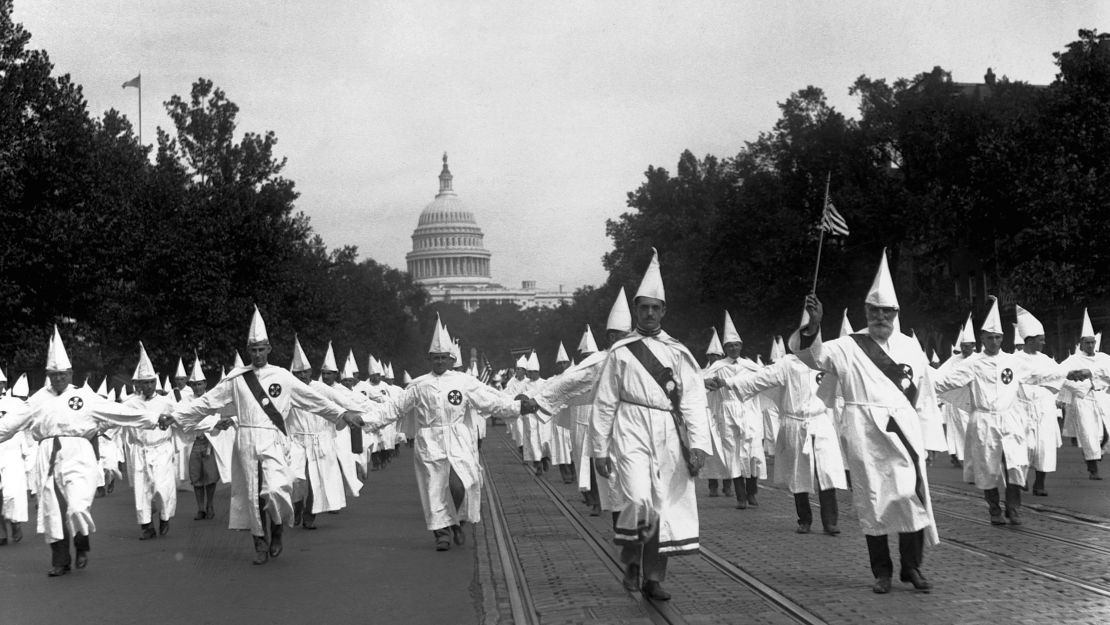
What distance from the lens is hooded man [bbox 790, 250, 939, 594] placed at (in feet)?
32.4

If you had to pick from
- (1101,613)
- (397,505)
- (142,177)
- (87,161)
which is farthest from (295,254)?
(1101,613)

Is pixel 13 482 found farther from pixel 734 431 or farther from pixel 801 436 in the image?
pixel 801 436

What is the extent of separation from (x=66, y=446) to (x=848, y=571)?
22.7 feet

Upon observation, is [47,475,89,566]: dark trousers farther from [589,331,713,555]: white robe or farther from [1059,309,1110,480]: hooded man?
[1059,309,1110,480]: hooded man

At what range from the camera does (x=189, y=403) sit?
14336 mm

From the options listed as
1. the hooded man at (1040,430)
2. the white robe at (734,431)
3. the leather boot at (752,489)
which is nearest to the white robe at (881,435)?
Answer: the white robe at (734,431)

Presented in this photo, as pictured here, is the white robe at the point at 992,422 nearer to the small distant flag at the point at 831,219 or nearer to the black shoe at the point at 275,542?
the small distant flag at the point at 831,219

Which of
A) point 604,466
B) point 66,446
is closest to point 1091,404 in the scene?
point 604,466

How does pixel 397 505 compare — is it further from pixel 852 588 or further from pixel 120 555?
pixel 852 588

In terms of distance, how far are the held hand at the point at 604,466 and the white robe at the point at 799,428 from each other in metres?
4.62

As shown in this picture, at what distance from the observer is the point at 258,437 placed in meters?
13.8

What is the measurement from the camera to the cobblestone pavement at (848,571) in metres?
9.09

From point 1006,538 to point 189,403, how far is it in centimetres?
758

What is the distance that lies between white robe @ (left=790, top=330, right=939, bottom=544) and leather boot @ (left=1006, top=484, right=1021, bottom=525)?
415cm
